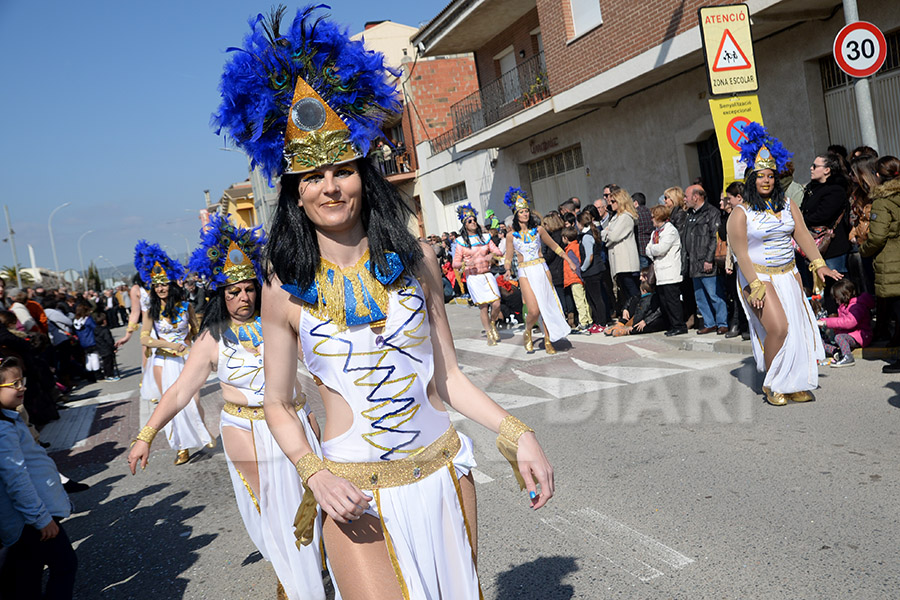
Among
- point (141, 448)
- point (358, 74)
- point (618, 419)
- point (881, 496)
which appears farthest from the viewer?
point (618, 419)

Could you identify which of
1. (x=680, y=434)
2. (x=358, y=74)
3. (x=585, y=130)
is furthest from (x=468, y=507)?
(x=585, y=130)

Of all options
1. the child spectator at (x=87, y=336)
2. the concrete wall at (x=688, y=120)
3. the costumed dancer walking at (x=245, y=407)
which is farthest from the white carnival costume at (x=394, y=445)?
the child spectator at (x=87, y=336)

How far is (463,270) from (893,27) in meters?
7.34

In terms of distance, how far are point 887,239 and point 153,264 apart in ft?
23.4

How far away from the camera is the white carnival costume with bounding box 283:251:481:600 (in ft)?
7.95

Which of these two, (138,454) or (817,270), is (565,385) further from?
(138,454)

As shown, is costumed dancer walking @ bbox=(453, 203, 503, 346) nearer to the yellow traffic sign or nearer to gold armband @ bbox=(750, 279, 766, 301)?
the yellow traffic sign

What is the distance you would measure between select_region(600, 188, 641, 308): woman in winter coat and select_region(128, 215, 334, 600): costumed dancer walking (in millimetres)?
8269

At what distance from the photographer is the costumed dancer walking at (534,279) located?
1116cm

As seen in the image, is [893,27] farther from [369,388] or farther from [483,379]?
[369,388]

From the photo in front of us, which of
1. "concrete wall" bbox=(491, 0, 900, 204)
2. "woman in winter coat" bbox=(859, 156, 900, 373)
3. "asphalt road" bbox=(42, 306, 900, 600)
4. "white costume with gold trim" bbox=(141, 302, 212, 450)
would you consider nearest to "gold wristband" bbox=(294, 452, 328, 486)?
"asphalt road" bbox=(42, 306, 900, 600)

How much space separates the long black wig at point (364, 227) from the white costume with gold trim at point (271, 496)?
160 centimetres

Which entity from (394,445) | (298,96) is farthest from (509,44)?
(394,445)

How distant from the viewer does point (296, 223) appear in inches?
100
